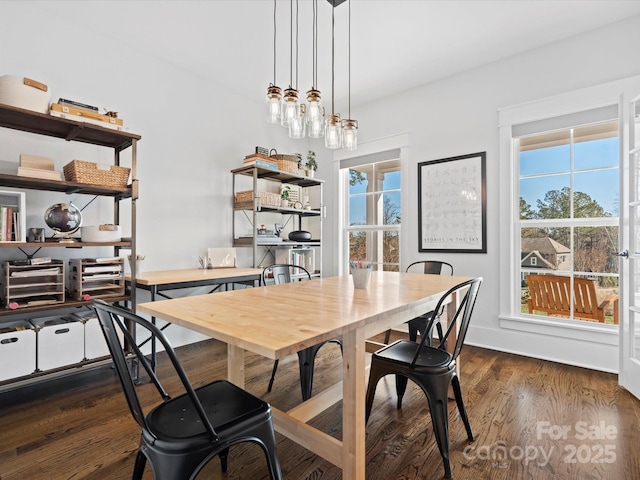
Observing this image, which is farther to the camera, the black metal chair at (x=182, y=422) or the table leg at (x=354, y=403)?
the table leg at (x=354, y=403)

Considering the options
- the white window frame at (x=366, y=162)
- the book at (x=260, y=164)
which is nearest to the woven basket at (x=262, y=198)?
the book at (x=260, y=164)

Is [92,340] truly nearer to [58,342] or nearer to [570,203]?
[58,342]

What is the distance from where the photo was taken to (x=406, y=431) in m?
1.81

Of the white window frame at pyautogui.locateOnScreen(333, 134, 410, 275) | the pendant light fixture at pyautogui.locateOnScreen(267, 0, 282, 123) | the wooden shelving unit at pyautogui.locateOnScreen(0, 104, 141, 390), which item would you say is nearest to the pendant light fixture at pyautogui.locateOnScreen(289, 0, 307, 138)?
the pendant light fixture at pyautogui.locateOnScreen(267, 0, 282, 123)

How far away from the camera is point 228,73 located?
334 cm

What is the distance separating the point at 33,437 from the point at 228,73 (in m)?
3.17

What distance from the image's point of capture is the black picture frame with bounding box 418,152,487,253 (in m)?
3.29

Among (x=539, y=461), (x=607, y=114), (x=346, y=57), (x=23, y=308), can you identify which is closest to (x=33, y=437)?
(x=23, y=308)

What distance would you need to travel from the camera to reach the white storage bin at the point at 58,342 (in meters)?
2.11

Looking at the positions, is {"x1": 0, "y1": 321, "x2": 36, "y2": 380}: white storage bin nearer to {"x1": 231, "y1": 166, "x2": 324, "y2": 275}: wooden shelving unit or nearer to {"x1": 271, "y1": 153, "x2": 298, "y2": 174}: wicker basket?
{"x1": 231, "y1": 166, "x2": 324, "y2": 275}: wooden shelving unit

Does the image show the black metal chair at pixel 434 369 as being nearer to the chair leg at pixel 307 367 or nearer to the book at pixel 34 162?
the chair leg at pixel 307 367

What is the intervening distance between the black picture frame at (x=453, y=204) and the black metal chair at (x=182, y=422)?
2831 mm

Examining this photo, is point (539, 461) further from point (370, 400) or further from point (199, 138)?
point (199, 138)

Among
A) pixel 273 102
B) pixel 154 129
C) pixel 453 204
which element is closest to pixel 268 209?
pixel 154 129
